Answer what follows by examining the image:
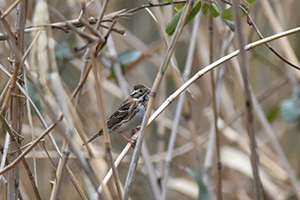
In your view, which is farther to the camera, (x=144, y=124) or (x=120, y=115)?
(x=120, y=115)

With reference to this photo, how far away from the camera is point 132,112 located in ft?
11.2

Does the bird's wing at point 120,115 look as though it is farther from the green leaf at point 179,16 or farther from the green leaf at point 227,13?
the green leaf at point 227,13

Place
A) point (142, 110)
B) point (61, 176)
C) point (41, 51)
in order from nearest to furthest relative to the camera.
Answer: point (41, 51) < point (61, 176) < point (142, 110)

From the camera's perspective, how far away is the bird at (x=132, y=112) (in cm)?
333

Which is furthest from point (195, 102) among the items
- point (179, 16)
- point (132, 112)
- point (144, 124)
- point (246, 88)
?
point (246, 88)

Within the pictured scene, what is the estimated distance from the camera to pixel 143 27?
4191mm

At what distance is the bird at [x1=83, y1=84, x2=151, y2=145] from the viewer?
3335 mm

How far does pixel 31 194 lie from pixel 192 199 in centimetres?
150

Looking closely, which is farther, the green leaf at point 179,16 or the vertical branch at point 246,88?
the green leaf at point 179,16

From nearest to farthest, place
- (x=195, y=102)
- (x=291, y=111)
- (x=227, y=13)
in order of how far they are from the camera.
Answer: (x=227, y=13), (x=291, y=111), (x=195, y=102)

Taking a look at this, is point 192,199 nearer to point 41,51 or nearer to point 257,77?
point 257,77

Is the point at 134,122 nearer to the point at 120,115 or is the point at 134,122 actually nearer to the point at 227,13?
the point at 120,115

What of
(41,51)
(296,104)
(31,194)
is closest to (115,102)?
(31,194)

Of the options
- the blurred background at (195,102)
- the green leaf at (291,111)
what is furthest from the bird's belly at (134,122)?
the green leaf at (291,111)
